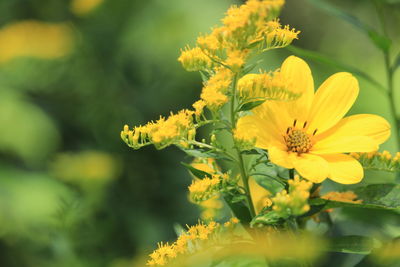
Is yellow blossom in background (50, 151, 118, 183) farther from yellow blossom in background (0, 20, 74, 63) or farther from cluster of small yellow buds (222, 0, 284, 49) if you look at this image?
cluster of small yellow buds (222, 0, 284, 49)

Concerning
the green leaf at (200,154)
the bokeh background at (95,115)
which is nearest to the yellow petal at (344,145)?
the green leaf at (200,154)

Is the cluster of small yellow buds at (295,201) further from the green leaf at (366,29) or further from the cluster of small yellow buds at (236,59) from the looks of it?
the green leaf at (366,29)

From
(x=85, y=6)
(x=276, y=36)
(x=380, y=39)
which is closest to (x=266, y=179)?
(x=276, y=36)

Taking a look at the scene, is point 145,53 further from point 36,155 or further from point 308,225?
point 308,225

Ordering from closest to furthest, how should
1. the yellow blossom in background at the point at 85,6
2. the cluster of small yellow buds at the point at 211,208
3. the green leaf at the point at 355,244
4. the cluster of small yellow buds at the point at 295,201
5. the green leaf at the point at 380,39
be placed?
the cluster of small yellow buds at the point at 295,201 → the green leaf at the point at 355,244 → the cluster of small yellow buds at the point at 211,208 → the green leaf at the point at 380,39 → the yellow blossom in background at the point at 85,6

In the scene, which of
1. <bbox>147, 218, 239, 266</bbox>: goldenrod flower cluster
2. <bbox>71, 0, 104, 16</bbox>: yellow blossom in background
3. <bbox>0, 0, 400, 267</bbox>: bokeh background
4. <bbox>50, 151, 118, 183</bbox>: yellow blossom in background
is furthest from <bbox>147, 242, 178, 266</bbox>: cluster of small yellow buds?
<bbox>71, 0, 104, 16</bbox>: yellow blossom in background

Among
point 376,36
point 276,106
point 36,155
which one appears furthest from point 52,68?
point 276,106
